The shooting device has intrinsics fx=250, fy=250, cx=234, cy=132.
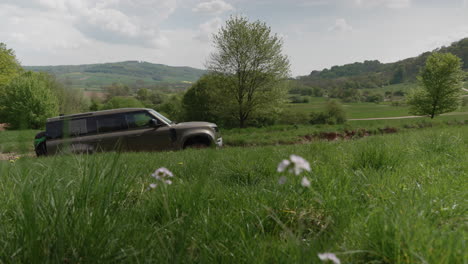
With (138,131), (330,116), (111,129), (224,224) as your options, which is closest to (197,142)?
(138,131)

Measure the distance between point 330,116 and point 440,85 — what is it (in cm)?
1661

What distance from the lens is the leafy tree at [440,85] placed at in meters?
34.2

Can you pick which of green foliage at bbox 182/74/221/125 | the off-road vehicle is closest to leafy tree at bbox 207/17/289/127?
green foliage at bbox 182/74/221/125

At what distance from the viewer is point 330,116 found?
154ft

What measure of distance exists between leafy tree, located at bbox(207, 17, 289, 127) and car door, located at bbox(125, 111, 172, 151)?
2022cm

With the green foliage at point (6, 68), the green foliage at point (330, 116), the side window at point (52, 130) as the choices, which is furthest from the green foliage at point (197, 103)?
the side window at point (52, 130)

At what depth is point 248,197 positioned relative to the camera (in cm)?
229

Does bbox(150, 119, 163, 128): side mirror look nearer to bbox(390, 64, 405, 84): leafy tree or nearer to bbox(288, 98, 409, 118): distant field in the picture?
bbox(288, 98, 409, 118): distant field

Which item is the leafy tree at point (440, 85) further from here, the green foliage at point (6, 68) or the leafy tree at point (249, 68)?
the green foliage at point (6, 68)

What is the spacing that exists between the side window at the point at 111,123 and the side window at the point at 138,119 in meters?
0.21

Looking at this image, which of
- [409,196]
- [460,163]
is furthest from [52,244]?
→ [460,163]

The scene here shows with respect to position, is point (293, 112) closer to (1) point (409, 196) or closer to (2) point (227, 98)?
(2) point (227, 98)

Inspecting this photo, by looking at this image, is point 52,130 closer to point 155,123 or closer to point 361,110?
point 155,123

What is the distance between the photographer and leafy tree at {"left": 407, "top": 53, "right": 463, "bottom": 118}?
34.2 m
